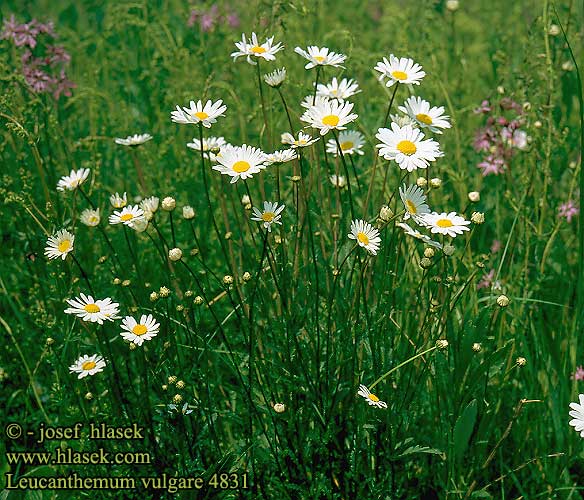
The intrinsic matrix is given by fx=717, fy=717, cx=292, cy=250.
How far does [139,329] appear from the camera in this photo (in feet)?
5.17

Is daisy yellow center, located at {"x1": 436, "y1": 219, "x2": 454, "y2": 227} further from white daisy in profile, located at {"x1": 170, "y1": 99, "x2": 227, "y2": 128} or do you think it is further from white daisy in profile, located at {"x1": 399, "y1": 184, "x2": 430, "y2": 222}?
white daisy in profile, located at {"x1": 170, "y1": 99, "x2": 227, "y2": 128}

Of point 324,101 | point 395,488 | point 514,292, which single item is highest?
point 324,101

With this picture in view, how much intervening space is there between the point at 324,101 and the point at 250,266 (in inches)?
22.7

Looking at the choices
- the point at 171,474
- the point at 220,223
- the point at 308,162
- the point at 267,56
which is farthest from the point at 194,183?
the point at 171,474

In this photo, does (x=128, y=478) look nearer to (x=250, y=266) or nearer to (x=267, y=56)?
(x=250, y=266)

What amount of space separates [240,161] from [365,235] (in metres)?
0.32

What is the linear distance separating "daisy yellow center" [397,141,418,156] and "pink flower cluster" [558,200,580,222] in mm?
840

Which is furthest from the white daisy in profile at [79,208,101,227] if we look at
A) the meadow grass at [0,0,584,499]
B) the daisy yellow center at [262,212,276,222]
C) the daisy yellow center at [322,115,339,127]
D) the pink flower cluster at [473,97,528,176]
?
the pink flower cluster at [473,97,528,176]

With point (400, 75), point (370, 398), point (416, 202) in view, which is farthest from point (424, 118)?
point (370, 398)

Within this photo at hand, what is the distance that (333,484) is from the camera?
169cm

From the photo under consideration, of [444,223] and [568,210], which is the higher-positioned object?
[568,210]

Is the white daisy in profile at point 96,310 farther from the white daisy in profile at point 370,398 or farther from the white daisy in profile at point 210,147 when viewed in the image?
the white daisy in profile at point 370,398

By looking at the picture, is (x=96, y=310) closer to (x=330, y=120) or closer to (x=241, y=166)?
(x=241, y=166)

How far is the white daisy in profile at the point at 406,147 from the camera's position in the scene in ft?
4.82
